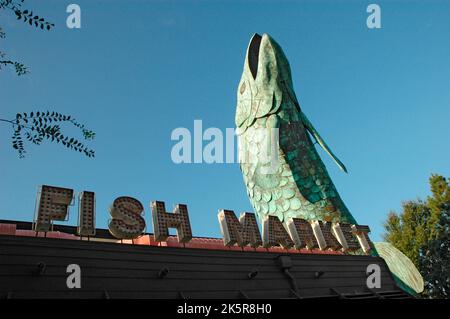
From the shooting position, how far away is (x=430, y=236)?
34.0 m

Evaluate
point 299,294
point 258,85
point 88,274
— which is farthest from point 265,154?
point 88,274

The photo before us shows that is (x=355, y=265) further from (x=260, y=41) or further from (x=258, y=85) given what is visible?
(x=260, y=41)

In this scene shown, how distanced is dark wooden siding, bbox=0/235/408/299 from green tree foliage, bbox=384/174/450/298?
59.5 feet

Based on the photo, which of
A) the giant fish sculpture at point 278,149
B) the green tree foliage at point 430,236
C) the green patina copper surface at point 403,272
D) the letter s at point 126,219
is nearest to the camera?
the letter s at point 126,219

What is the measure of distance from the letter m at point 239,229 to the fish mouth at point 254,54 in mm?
13113

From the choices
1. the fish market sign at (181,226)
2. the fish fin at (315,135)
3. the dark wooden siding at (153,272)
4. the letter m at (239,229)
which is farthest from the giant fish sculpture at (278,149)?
the letter m at (239,229)

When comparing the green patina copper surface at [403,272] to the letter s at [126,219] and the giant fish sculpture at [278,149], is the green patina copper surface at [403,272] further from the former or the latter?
the letter s at [126,219]

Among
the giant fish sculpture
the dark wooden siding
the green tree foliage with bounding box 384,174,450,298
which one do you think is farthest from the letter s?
the green tree foliage with bounding box 384,174,450,298

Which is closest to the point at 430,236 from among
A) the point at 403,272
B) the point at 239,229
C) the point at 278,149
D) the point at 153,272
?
the point at 403,272

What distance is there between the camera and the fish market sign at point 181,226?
11.9 m

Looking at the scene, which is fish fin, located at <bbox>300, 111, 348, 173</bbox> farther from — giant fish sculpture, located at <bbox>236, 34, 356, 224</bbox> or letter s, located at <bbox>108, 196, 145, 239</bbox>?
letter s, located at <bbox>108, 196, 145, 239</bbox>

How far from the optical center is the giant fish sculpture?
75.5ft
